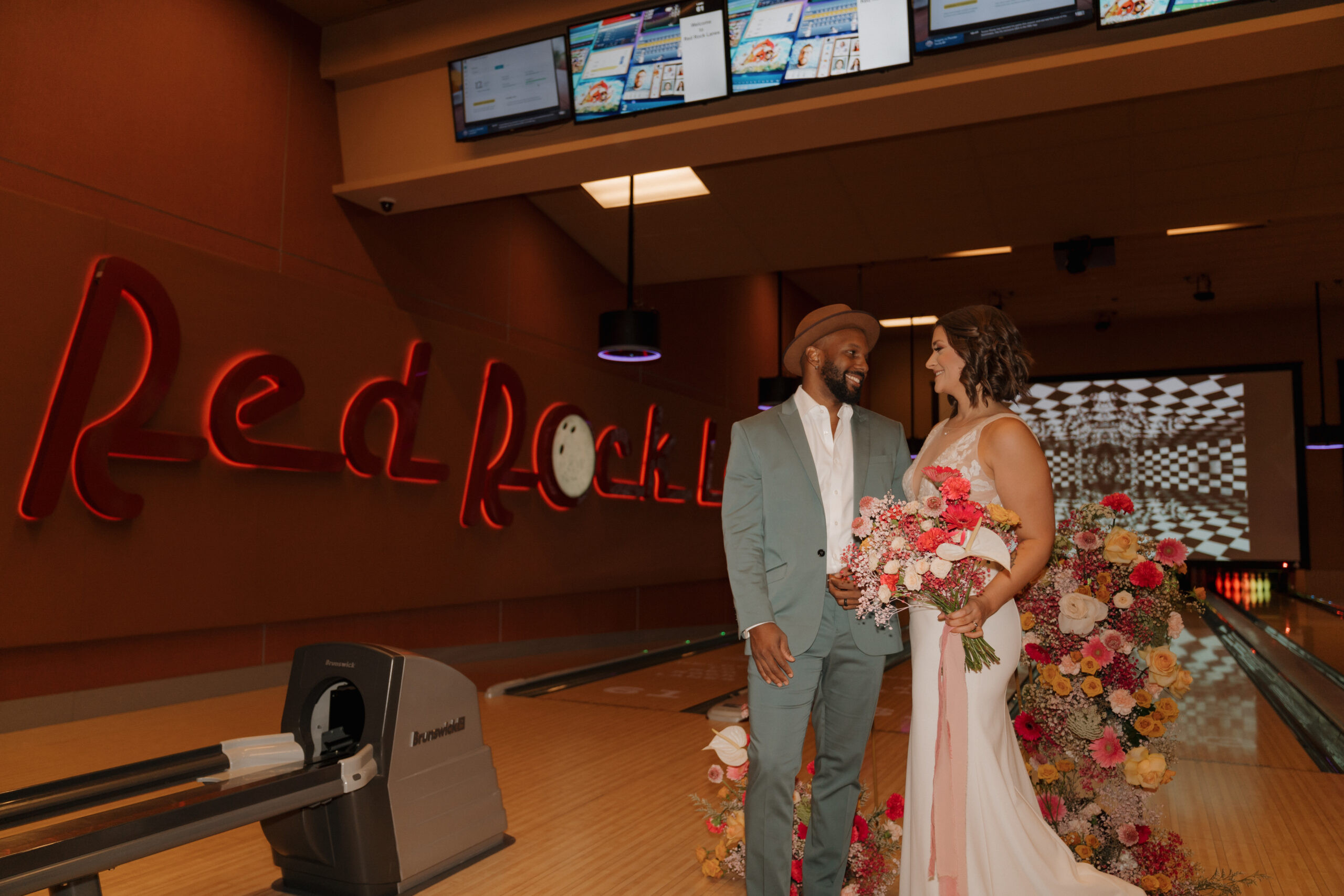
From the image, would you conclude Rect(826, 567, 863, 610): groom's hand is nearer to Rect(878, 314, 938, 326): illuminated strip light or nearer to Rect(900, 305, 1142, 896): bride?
Rect(900, 305, 1142, 896): bride

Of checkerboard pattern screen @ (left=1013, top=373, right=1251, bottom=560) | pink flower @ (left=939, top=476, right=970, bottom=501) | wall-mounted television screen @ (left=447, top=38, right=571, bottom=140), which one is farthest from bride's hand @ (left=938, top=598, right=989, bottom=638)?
checkerboard pattern screen @ (left=1013, top=373, right=1251, bottom=560)

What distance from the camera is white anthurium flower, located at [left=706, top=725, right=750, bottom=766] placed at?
8.36 ft

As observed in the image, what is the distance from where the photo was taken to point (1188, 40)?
3713mm

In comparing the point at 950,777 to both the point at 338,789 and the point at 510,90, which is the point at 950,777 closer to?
the point at 338,789

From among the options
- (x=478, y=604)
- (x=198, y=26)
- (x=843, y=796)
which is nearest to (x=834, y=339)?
(x=843, y=796)

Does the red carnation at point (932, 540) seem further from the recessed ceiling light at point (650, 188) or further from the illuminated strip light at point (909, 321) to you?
the illuminated strip light at point (909, 321)

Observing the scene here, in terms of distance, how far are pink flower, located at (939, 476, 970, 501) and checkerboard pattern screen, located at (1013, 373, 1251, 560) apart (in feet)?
40.2

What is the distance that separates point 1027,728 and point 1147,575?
0.58 metres

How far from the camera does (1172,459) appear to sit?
13.2 meters

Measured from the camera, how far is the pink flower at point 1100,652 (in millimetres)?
2564

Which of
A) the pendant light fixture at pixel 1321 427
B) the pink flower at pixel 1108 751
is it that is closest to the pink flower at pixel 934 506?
the pink flower at pixel 1108 751

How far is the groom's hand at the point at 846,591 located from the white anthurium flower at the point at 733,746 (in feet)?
2.15

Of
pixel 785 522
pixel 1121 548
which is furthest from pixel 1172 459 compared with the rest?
pixel 785 522

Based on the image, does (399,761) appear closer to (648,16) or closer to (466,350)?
(648,16)
